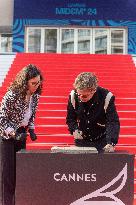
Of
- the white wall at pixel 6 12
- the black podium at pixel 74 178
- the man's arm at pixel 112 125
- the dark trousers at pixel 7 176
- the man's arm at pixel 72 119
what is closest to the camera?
the black podium at pixel 74 178

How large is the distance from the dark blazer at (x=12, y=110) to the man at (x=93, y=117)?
41 centimetres

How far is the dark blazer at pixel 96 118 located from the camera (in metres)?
3.44

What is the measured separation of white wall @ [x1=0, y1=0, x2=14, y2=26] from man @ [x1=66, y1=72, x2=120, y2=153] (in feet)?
50.1

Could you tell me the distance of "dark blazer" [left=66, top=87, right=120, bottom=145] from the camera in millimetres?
3439

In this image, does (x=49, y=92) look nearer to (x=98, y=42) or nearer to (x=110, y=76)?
(x=110, y=76)

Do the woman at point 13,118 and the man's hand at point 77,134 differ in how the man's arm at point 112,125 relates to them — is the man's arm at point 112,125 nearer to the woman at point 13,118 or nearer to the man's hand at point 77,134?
the man's hand at point 77,134

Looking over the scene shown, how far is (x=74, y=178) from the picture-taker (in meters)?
2.82

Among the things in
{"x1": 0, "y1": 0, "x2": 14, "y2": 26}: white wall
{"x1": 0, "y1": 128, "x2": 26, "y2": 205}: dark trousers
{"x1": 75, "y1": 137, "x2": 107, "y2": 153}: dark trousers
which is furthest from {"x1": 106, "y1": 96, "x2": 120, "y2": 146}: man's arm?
{"x1": 0, "y1": 0, "x2": 14, "y2": 26}: white wall

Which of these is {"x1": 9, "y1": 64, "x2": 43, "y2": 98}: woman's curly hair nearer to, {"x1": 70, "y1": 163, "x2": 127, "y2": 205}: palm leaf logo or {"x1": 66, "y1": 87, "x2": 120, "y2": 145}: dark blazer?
{"x1": 66, "y1": 87, "x2": 120, "y2": 145}: dark blazer

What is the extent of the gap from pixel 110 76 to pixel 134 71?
0.71 m

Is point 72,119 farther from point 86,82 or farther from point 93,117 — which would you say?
point 86,82

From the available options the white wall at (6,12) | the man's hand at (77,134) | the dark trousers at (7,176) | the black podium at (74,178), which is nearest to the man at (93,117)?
the man's hand at (77,134)

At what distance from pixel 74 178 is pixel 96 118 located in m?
0.80

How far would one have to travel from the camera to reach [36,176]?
283 centimetres
